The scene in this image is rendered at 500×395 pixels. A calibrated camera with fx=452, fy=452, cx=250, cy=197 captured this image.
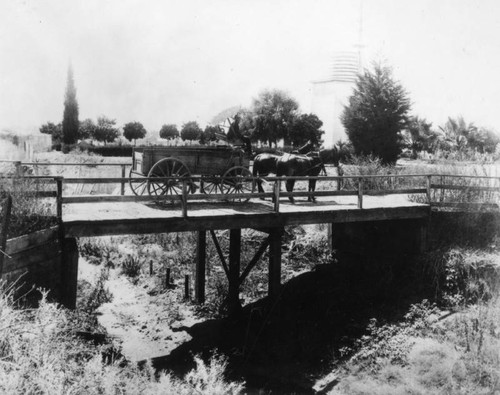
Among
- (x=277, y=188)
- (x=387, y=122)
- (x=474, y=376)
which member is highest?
(x=387, y=122)

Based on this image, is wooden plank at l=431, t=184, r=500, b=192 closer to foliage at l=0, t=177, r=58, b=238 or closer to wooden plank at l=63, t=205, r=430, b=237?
wooden plank at l=63, t=205, r=430, b=237

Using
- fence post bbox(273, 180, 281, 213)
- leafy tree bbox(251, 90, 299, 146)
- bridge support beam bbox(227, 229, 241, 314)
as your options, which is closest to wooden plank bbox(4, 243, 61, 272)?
fence post bbox(273, 180, 281, 213)

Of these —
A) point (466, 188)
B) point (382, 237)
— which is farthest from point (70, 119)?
point (466, 188)

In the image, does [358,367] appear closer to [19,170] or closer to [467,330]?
[467,330]

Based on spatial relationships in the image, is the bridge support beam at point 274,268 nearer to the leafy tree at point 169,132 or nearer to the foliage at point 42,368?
the foliage at point 42,368

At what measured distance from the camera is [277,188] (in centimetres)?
1006

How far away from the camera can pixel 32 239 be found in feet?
24.1

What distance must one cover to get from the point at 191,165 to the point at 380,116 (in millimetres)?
14484

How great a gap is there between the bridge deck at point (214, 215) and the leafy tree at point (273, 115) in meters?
32.0

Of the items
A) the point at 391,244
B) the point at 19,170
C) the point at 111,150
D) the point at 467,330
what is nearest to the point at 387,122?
the point at 391,244

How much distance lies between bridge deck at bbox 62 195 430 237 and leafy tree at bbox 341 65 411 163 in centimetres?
1052

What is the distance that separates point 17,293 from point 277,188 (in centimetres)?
547

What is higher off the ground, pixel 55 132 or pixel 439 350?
pixel 55 132

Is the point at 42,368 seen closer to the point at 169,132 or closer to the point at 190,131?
the point at 190,131
